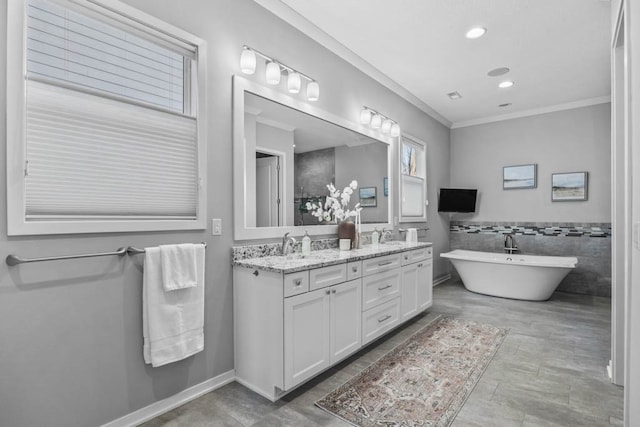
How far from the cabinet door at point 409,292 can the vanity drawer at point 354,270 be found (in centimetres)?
84

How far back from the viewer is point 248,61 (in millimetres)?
2303

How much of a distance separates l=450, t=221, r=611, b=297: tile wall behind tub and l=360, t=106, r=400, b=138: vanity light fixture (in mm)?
2765

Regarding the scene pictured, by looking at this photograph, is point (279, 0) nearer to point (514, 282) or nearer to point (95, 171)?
point (95, 171)

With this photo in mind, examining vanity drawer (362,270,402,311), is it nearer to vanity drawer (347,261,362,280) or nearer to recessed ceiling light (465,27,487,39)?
vanity drawer (347,261,362,280)

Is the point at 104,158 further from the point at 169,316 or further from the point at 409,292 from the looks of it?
the point at 409,292

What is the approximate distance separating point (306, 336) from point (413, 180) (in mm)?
3303

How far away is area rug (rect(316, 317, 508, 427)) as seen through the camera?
1920 millimetres

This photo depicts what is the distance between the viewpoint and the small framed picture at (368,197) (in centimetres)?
367

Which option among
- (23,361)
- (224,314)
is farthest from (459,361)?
(23,361)

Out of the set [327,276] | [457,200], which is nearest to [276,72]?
[327,276]

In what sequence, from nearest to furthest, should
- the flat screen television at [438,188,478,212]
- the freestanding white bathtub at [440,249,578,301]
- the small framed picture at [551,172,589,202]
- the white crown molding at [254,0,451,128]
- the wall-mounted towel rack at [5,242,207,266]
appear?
the wall-mounted towel rack at [5,242,207,266]
the white crown molding at [254,0,451,128]
the freestanding white bathtub at [440,249,578,301]
the small framed picture at [551,172,589,202]
the flat screen television at [438,188,478,212]

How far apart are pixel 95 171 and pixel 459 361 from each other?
2831 mm

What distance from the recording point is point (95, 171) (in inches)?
67.4

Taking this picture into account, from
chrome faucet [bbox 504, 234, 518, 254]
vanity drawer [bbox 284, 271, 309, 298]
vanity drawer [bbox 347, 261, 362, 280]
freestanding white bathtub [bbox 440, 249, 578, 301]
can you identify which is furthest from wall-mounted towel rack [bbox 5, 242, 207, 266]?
chrome faucet [bbox 504, 234, 518, 254]
